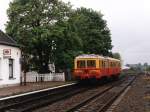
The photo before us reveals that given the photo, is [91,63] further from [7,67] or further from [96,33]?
[96,33]

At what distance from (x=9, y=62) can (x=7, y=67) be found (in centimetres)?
107

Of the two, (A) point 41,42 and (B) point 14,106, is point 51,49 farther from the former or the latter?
(B) point 14,106

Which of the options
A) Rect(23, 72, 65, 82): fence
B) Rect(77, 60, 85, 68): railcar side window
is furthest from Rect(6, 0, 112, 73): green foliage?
Rect(77, 60, 85, 68): railcar side window

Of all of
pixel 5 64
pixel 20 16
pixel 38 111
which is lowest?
pixel 38 111

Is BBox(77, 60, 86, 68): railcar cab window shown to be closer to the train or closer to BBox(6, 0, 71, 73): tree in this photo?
the train

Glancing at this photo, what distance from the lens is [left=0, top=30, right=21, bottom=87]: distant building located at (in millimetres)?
35656

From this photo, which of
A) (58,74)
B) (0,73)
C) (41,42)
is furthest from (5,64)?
(58,74)

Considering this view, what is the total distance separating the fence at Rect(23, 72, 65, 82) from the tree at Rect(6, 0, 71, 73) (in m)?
2.00

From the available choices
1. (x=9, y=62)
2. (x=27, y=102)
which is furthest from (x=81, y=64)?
(x=27, y=102)

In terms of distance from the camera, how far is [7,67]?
37.5m

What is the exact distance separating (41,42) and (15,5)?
4.87 meters

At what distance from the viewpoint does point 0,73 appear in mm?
35781

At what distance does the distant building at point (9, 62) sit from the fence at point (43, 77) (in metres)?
8.28

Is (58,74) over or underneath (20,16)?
underneath
